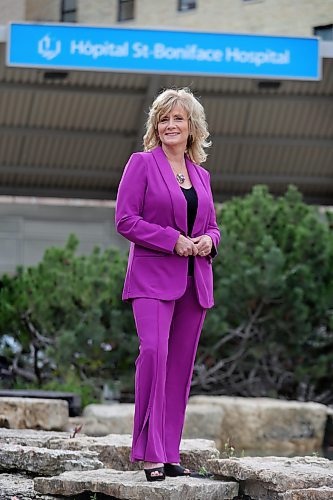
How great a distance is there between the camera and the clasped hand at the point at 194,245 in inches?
188

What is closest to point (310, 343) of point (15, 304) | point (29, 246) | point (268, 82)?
point (15, 304)

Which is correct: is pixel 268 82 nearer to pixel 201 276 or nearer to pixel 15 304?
pixel 15 304

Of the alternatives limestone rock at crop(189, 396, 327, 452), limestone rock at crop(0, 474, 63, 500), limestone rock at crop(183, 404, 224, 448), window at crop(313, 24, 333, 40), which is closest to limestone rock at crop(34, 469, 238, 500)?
limestone rock at crop(0, 474, 63, 500)

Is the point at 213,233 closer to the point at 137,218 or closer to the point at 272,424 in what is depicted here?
the point at 137,218

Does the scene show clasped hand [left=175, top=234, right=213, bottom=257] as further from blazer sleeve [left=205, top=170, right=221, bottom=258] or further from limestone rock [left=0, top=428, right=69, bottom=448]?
limestone rock [left=0, top=428, right=69, bottom=448]

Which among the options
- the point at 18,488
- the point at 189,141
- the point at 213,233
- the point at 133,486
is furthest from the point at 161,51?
the point at 133,486

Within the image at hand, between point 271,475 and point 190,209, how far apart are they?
3.71 ft

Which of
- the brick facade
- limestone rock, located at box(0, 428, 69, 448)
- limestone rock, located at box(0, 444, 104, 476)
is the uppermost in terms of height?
the brick facade

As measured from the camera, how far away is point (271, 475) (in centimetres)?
489

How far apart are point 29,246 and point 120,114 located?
10.4ft

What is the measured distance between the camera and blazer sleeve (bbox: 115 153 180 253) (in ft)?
15.6

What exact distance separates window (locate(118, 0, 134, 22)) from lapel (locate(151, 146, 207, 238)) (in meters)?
20.3

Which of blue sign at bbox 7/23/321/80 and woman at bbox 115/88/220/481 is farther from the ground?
blue sign at bbox 7/23/321/80

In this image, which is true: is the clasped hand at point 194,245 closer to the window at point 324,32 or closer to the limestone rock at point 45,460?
the limestone rock at point 45,460
